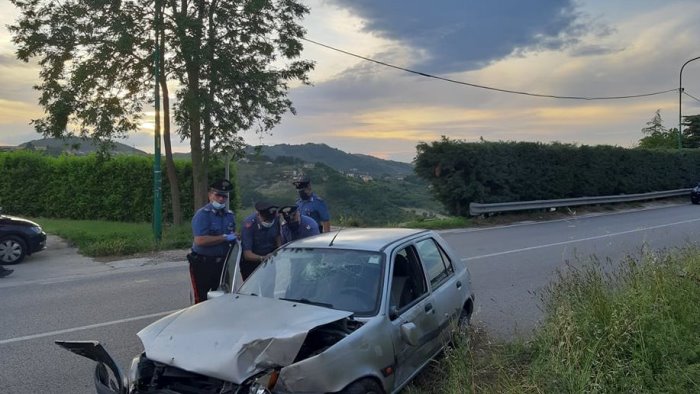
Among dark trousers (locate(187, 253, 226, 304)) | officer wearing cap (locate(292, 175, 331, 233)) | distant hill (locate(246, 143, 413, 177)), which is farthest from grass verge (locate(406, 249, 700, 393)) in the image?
distant hill (locate(246, 143, 413, 177))

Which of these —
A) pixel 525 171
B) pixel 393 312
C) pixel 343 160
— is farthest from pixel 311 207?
pixel 343 160

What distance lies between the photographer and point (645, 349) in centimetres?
409

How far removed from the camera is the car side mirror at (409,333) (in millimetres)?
4152

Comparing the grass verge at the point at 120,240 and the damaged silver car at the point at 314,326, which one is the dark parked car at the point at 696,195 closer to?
the grass verge at the point at 120,240

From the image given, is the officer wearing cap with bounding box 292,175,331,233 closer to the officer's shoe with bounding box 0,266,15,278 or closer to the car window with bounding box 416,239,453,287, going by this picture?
the car window with bounding box 416,239,453,287

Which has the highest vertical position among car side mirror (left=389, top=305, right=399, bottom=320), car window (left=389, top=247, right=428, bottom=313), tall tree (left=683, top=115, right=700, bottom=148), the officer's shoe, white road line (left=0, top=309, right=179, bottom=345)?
tall tree (left=683, top=115, right=700, bottom=148)

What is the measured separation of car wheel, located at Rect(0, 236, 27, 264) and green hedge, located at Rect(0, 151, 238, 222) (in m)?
8.46

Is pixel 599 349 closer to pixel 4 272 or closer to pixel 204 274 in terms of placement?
pixel 204 274

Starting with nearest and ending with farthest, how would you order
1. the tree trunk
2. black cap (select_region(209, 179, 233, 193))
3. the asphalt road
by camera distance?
the asphalt road, black cap (select_region(209, 179, 233, 193)), the tree trunk

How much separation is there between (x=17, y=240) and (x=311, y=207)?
785 centimetres

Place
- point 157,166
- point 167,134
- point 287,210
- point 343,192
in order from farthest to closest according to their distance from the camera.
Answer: point 343,192
point 167,134
point 157,166
point 287,210

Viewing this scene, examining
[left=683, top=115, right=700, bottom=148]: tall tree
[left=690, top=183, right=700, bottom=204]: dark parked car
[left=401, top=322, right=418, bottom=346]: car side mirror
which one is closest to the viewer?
[left=401, top=322, right=418, bottom=346]: car side mirror

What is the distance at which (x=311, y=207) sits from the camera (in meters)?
7.91

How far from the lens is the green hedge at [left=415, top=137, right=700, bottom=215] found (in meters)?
20.9
